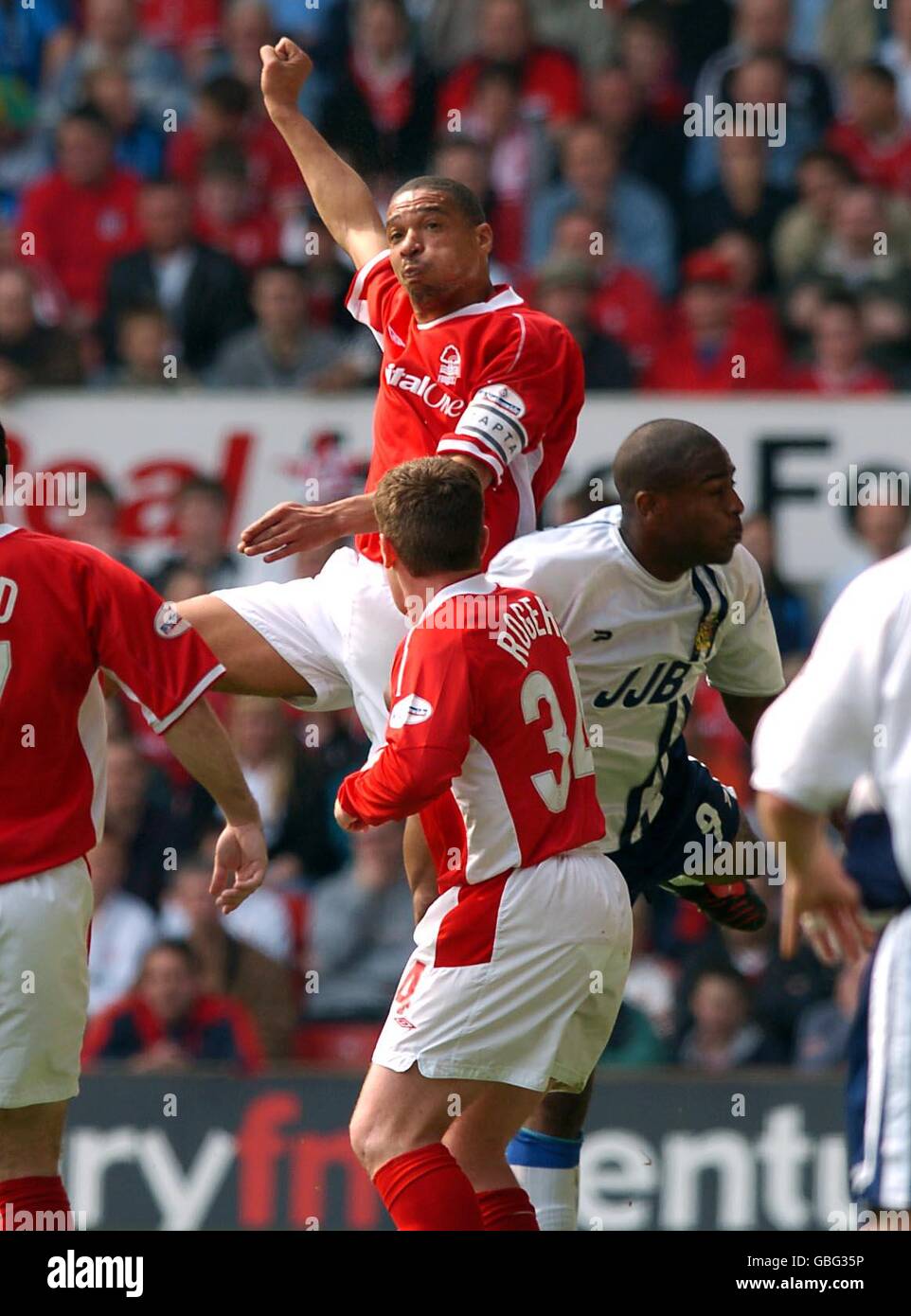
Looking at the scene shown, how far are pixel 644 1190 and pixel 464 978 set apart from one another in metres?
3.81

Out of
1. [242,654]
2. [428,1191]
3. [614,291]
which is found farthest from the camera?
[614,291]

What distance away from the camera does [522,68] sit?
461 inches

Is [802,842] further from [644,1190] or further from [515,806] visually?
[644,1190]

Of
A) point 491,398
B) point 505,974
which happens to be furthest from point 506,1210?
point 491,398

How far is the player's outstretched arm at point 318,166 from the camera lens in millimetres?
6348

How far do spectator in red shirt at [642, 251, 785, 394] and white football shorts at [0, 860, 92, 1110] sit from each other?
20.2 ft

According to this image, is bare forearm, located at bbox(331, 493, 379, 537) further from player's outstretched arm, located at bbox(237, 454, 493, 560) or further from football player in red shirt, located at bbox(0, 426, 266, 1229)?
football player in red shirt, located at bbox(0, 426, 266, 1229)

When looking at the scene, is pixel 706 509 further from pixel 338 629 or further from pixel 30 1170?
pixel 30 1170

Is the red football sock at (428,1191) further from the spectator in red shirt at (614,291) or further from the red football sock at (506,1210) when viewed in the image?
the spectator in red shirt at (614,291)

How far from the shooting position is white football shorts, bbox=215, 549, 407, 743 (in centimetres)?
575

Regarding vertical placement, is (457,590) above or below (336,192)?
below

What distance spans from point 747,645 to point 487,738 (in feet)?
4.37

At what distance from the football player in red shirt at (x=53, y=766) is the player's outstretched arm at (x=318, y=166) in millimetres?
1705
